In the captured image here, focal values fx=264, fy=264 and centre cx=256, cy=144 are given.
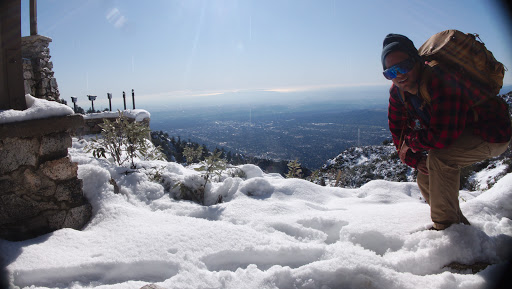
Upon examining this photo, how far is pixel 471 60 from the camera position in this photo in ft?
6.26

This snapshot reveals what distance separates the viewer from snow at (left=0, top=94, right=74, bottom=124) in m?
2.05

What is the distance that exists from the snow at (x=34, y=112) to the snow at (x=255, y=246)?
71cm

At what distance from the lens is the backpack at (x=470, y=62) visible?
6.26 ft

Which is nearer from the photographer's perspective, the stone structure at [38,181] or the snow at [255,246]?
the snow at [255,246]

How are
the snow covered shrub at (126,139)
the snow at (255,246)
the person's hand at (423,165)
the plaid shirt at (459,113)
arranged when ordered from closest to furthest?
1. the snow at (255,246)
2. the plaid shirt at (459,113)
3. the person's hand at (423,165)
4. the snow covered shrub at (126,139)

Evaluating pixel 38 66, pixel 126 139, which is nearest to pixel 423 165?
pixel 126 139

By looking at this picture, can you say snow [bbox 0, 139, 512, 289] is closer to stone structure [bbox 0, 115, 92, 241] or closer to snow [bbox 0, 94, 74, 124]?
stone structure [bbox 0, 115, 92, 241]

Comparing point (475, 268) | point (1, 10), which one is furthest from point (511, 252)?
point (1, 10)

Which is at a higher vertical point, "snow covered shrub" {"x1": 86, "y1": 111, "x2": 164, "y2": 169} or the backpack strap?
the backpack strap

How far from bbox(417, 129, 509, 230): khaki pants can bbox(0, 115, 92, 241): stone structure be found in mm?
3092

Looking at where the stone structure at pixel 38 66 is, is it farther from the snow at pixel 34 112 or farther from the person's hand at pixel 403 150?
the person's hand at pixel 403 150

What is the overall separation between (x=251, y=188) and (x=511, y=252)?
2432 millimetres

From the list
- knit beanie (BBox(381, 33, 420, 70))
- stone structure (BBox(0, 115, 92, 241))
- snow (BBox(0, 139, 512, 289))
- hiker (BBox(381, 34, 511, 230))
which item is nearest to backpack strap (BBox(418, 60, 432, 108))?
hiker (BBox(381, 34, 511, 230))

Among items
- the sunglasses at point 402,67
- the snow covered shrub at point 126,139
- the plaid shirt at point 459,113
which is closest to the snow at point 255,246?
the plaid shirt at point 459,113
